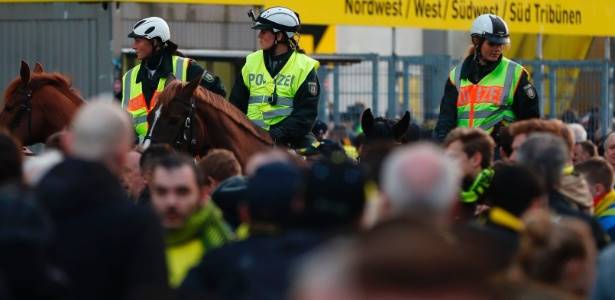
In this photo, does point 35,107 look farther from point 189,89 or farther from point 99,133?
point 99,133

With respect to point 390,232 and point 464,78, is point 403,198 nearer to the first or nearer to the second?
point 390,232

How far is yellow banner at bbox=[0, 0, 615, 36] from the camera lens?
65.2 feet

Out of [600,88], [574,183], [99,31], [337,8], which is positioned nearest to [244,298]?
[574,183]

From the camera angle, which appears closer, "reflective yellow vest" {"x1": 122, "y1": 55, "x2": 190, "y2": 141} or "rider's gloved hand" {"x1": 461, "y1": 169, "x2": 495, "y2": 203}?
"rider's gloved hand" {"x1": 461, "y1": 169, "x2": 495, "y2": 203}

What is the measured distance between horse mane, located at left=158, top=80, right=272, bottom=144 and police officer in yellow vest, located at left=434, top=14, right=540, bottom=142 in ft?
6.39

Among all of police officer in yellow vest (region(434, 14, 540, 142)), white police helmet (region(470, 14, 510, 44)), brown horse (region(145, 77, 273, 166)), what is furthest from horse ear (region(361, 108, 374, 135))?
white police helmet (region(470, 14, 510, 44))

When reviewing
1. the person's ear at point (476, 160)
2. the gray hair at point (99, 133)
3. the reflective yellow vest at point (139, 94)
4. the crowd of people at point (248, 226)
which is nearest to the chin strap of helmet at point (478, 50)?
the reflective yellow vest at point (139, 94)

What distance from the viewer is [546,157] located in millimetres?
8219

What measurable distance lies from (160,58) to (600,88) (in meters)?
11.0

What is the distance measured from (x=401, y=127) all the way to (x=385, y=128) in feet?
0.48

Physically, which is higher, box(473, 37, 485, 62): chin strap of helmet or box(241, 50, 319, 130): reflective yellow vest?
box(473, 37, 485, 62): chin strap of helmet

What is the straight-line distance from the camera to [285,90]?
13680 millimetres

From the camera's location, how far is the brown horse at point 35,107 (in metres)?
13.6

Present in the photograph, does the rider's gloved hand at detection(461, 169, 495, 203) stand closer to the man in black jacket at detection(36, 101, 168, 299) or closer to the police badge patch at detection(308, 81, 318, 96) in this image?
the man in black jacket at detection(36, 101, 168, 299)
